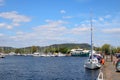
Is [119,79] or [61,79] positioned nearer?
[119,79]

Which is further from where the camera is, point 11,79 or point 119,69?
point 11,79

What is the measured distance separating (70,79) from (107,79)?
972 inches

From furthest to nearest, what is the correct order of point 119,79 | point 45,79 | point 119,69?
point 45,79, point 119,69, point 119,79

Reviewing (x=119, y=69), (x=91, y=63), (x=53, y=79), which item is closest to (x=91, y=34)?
(x=91, y=63)

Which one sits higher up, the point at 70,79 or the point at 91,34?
the point at 91,34

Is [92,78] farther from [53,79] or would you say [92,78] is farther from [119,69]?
[119,69]

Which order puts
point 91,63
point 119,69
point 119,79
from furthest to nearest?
point 91,63
point 119,69
point 119,79

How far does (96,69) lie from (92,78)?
2024 centimetres

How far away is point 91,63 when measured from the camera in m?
90.2

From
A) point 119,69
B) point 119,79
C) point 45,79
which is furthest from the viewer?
point 45,79

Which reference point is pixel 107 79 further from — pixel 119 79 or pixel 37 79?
pixel 37 79

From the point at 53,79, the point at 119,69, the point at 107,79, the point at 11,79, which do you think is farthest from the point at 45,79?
the point at 107,79

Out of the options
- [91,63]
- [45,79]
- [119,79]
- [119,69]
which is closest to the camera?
[119,79]

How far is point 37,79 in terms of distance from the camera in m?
66.9
